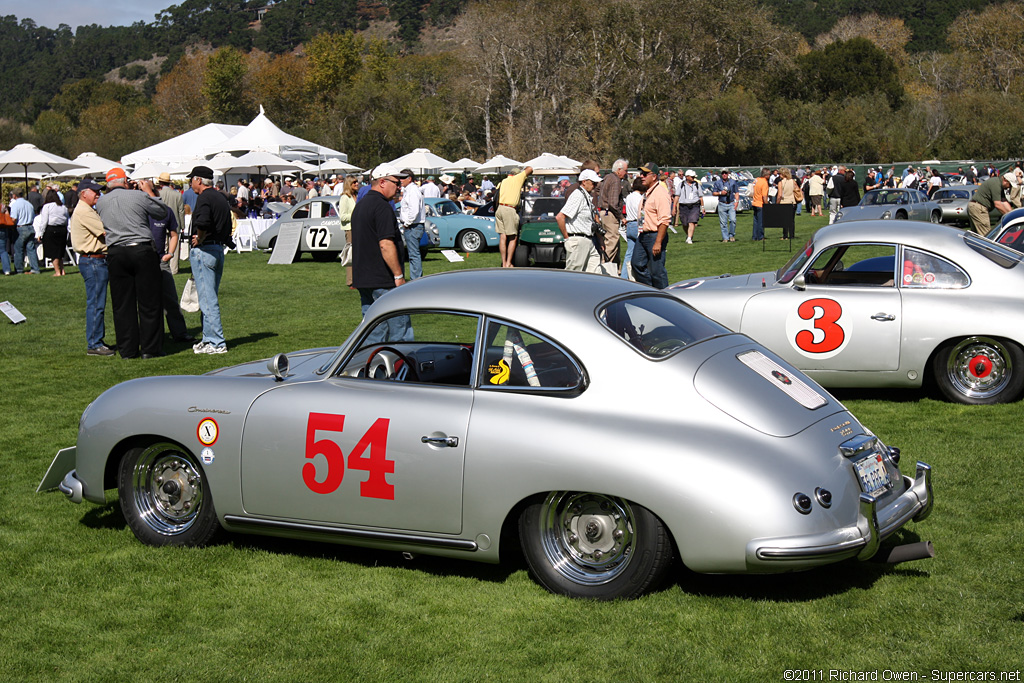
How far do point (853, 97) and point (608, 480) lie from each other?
85.0 metres

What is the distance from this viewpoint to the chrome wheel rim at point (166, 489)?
220 inches

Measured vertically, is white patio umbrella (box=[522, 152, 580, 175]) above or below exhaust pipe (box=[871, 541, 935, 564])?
above

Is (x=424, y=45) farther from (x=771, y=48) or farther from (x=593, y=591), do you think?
(x=593, y=591)

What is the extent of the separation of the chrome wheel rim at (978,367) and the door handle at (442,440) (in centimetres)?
543

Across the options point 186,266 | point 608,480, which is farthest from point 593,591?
point 186,266

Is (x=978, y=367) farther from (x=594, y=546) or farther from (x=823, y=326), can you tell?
(x=594, y=546)

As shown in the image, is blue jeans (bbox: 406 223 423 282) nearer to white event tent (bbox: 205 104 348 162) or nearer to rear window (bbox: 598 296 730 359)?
rear window (bbox: 598 296 730 359)

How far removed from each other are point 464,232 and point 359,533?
20346 mm

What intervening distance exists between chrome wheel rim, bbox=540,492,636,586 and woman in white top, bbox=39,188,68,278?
1979 centimetres

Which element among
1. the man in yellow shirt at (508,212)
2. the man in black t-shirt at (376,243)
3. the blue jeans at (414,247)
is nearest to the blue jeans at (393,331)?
the man in black t-shirt at (376,243)

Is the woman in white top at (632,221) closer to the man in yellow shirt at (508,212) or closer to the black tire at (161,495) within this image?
the man in yellow shirt at (508,212)

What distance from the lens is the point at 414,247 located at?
56.7 ft

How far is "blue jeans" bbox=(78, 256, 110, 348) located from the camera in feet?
39.7

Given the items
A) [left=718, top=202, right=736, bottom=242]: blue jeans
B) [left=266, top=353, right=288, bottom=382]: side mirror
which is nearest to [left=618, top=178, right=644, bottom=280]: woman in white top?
[left=266, top=353, right=288, bottom=382]: side mirror
